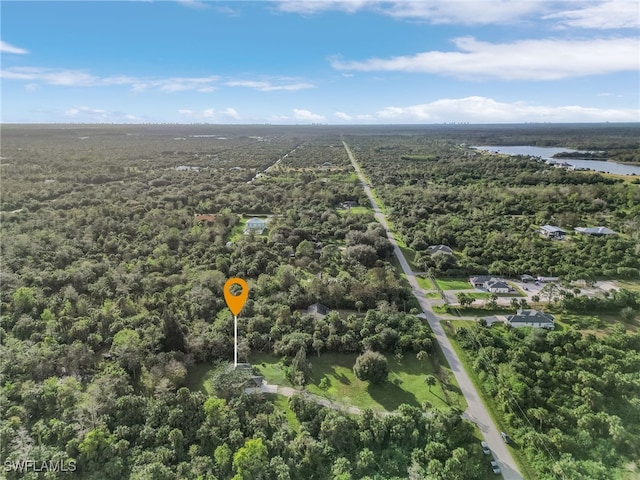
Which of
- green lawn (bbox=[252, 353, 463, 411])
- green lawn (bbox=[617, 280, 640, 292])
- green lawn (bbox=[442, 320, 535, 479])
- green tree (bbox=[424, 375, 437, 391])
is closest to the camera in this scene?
green lawn (bbox=[442, 320, 535, 479])

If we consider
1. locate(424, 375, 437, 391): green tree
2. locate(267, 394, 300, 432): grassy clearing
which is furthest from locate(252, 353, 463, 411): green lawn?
locate(267, 394, 300, 432): grassy clearing

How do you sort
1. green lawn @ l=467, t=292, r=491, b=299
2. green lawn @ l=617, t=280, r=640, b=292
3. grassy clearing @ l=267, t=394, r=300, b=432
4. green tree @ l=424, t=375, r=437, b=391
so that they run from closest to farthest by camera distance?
grassy clearing @ l=267, t=394, r=300, b=432 → green tree @ l=424, t=375, r=437, b=391 → green lawn @ l=467, t=292, r=491, b=299 → green lawn @ l=617, t=280, r=640, b=292

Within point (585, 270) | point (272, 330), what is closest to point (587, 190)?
point (585, 270)

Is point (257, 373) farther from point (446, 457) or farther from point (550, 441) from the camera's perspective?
point (550, 441)

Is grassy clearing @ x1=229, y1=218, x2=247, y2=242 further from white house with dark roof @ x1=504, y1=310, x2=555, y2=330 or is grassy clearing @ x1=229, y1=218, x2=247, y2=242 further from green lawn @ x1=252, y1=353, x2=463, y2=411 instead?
white house with dark roof @ x1=504, y1=310, x2=555, y2=330

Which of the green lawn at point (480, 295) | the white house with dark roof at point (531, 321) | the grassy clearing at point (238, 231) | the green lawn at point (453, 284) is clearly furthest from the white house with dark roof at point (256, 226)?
the white house with dark roof at point (531, 321)

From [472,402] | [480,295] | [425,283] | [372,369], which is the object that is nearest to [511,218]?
[480,295]

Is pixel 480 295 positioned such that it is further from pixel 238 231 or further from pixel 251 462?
pixel 238 231
